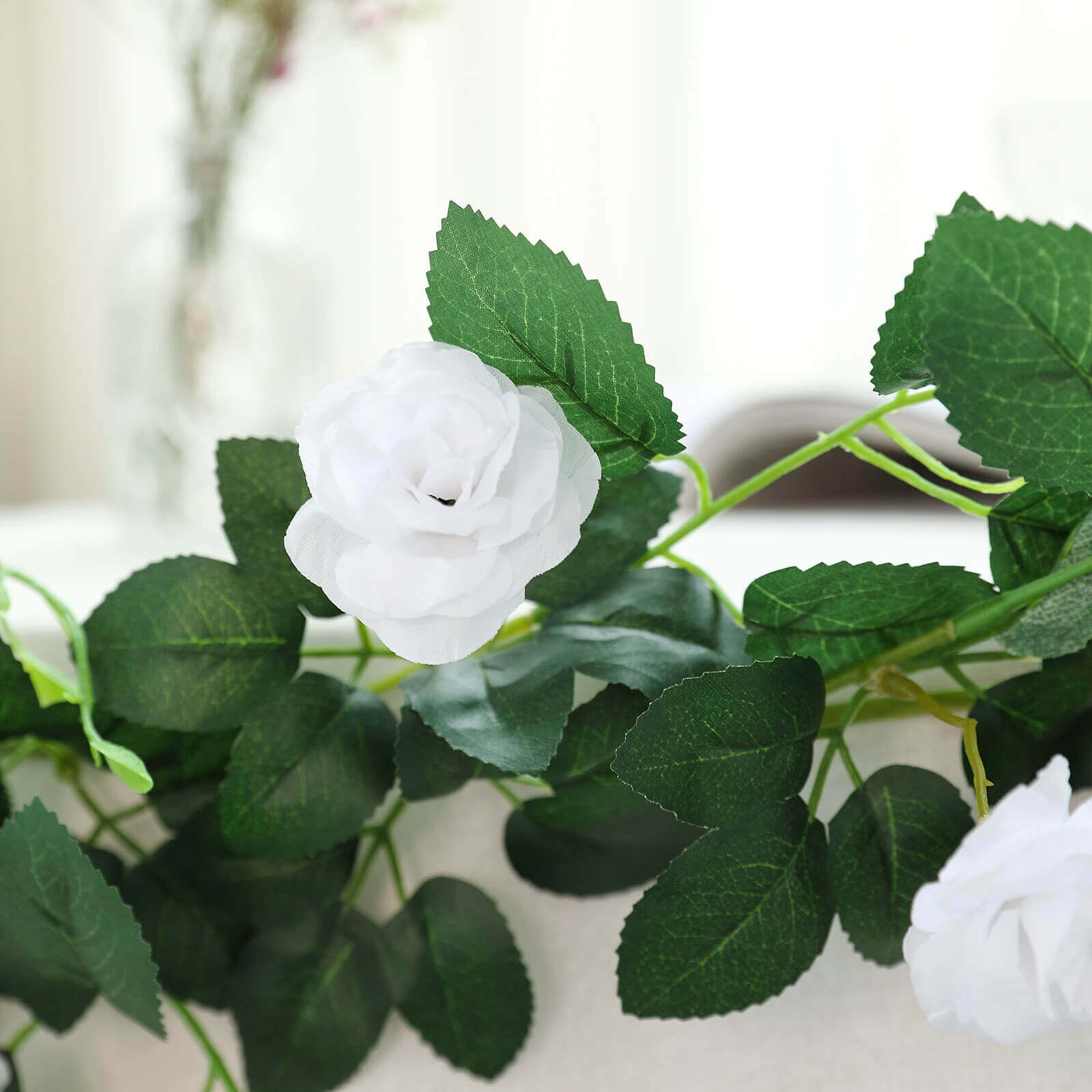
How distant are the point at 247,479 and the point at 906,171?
1.11 metres

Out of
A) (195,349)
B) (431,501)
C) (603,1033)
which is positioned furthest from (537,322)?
(195,349)

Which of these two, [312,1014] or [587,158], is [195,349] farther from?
[587,158]

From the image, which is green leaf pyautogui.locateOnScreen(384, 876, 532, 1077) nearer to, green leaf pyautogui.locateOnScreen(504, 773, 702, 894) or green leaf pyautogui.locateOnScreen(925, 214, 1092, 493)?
green leaf pyautogui.locateOnScreen(504, 773, 702, 894)

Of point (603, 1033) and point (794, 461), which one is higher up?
point (794, 461)

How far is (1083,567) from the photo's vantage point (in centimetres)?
14

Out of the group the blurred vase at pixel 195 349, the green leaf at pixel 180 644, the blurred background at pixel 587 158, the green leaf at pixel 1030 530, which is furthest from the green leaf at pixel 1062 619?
the blurred background at pixel 587 158

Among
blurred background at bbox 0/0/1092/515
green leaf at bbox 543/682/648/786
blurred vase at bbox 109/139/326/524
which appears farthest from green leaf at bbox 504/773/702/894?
blurred background at bbox 0/0/1092/515

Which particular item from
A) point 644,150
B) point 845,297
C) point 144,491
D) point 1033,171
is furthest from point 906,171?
point 144,491

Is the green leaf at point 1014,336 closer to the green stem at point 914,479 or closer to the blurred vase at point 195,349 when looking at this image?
the green stem at point 914,479

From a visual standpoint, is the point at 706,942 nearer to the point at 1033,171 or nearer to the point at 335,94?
the point at 1033,171

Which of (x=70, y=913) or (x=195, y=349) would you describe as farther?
(x=195, y=349)

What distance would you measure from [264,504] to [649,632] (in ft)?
0.21

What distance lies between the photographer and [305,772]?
172 millimetres

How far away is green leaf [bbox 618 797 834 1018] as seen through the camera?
0.15 metres
